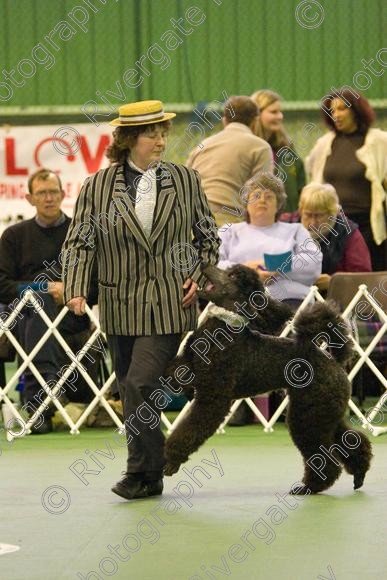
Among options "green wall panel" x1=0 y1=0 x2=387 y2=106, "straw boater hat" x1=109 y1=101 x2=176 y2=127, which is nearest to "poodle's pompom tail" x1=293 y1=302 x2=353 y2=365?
"straw boater hat" x1=109 y1=101 x2=176 y2=127

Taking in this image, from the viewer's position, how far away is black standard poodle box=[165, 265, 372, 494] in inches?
174

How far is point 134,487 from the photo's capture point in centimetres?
439

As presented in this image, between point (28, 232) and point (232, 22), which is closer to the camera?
point (28, 232)

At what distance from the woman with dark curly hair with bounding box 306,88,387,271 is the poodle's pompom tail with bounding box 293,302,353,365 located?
2.90 meters

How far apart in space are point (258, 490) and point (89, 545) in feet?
3.44

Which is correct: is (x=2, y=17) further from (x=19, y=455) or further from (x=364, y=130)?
(x=19, y=455)

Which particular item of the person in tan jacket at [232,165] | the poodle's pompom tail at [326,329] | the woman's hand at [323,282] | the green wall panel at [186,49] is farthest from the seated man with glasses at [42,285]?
the green wall panel at [186,49]

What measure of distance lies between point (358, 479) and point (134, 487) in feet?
2.57

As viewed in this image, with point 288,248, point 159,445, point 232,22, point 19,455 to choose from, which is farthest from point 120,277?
point 232,22

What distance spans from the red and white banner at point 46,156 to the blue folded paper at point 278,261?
3121 millimetres

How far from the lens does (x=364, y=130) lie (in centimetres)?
725

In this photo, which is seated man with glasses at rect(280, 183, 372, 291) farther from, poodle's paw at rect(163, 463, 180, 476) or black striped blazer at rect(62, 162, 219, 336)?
poodle's paw at rect(163, 463, 180, 476)

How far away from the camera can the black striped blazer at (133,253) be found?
14.2 feet

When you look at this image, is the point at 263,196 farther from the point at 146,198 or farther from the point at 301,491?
the point at 301,491
